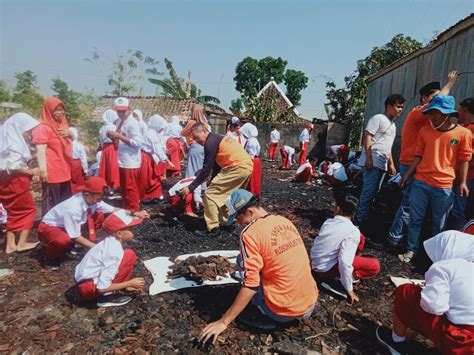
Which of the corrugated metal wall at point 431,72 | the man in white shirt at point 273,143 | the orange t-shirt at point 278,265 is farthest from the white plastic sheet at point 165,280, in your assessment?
the man in white shirt at point 273,143

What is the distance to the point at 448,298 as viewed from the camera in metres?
2.09

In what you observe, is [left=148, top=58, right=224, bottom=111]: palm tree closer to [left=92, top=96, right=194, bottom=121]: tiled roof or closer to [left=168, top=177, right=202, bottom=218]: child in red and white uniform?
[left=92, top=96, right=194, bottom=121]: tiled roof

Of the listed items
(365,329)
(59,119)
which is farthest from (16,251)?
(365,329)

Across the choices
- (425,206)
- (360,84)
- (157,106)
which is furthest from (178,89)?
(425,206)

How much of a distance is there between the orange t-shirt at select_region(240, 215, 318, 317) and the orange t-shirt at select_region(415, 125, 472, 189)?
236 centimetres

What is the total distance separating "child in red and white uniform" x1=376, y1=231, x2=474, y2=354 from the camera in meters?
2.07

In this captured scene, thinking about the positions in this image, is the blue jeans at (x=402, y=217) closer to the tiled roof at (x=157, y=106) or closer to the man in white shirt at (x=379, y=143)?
the man in white shirt at (x=379, y=143)

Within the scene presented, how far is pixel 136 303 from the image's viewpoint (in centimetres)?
319

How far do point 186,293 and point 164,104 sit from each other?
2104 cm

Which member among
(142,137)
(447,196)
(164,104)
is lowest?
(447,196)

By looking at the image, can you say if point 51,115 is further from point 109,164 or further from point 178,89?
point 178,89

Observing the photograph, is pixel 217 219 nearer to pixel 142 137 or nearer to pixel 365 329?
pixel 142 137

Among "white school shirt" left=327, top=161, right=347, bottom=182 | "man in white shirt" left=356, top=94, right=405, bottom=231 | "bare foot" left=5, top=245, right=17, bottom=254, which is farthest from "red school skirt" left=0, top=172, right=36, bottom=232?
"white school shirt" left=327, top=161, right=347, bottom=182

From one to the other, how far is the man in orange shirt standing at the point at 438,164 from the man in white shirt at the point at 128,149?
13.5 feet
